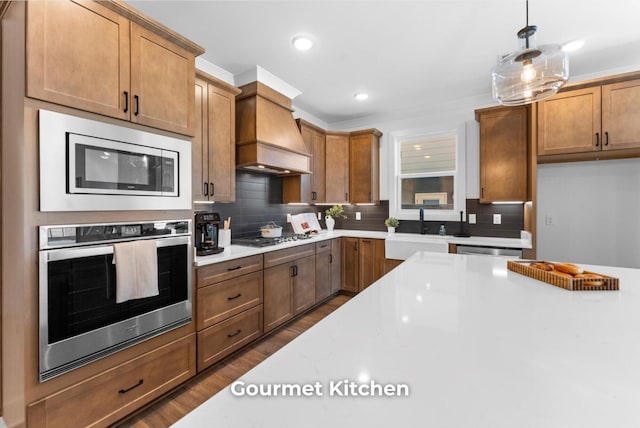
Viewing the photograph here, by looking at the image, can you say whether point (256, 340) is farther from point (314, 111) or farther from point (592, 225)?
point (592, 225)

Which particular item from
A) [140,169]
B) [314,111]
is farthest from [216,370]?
[314,111]

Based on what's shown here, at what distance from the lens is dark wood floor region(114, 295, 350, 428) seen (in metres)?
1.73

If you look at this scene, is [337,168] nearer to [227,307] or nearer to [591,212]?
[227,307]

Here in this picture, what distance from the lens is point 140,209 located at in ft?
5.55

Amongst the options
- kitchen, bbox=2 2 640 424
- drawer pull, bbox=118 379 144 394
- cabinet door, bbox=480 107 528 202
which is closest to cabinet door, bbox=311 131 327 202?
kitchen, bbox=2 2 640 424

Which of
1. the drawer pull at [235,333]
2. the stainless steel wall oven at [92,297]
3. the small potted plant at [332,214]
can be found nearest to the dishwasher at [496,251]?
the small potted plant at [332,214]

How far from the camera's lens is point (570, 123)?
2.80 metres

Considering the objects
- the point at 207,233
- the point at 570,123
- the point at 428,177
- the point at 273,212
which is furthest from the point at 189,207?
the point at 570,123

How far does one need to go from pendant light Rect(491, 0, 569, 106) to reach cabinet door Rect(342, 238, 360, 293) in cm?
264

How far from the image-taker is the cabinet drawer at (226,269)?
6.90ft

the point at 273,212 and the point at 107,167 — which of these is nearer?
the point at 107,167

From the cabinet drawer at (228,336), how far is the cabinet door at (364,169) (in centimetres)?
230

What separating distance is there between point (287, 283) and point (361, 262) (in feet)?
4.32

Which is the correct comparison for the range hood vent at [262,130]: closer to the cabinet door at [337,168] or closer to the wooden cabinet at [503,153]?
the cabinet door at [337,168]
